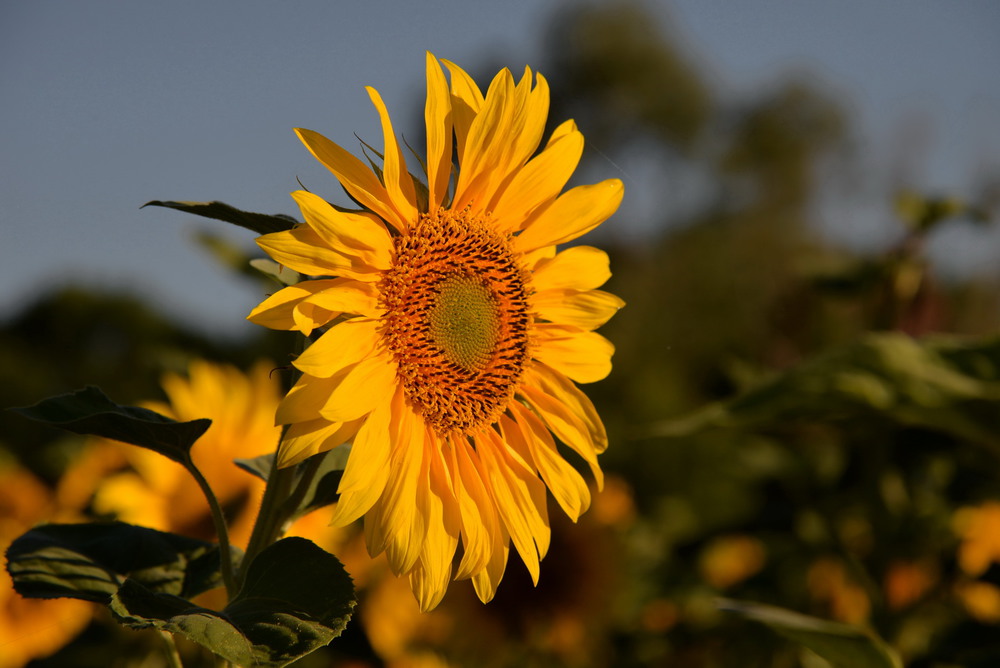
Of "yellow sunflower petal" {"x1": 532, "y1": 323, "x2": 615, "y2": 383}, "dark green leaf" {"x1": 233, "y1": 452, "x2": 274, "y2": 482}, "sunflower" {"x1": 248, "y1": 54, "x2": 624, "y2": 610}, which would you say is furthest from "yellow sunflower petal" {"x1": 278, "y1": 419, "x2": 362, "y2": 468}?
"yellow sunflower petal" {"x1": 532, "y1": 323, "x2": 615, "y2": 383}

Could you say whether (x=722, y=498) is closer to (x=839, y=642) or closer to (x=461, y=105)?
(x=839, y=642)

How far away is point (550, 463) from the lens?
82cm

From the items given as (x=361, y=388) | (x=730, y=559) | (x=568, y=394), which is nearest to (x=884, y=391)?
(x=568, y=394)

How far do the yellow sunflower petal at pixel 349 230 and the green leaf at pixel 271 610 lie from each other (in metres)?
0.23

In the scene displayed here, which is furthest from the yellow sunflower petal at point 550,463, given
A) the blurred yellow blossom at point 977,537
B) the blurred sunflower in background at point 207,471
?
the blurred yellow blossom at point 977,537

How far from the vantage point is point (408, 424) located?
30.2 inches

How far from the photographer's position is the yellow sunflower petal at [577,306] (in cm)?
82

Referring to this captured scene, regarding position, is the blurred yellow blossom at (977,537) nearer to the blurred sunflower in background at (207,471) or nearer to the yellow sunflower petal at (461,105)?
the blurred sunflower in background at (207,471)

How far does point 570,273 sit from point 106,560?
49cm

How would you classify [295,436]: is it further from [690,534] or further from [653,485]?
[653,485]

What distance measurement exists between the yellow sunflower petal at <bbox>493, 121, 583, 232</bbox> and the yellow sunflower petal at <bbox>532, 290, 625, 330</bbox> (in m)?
0.09

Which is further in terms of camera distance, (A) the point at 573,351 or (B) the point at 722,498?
(B) the point at 722,498

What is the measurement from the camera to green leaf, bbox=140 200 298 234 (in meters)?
0.66

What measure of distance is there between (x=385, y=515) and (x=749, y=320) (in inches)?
193
